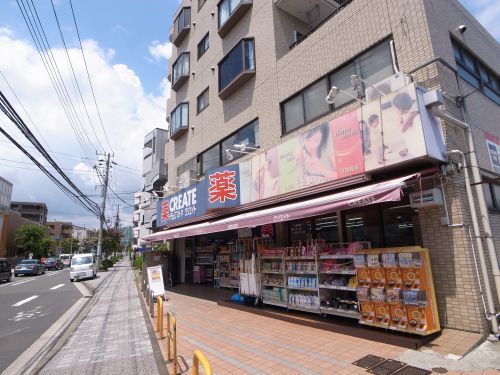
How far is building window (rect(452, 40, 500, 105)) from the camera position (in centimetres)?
873

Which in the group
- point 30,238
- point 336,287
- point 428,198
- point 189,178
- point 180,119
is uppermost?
point 180,119

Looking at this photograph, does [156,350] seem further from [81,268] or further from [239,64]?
[81,268]

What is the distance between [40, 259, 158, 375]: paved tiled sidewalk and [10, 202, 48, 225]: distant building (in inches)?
4002

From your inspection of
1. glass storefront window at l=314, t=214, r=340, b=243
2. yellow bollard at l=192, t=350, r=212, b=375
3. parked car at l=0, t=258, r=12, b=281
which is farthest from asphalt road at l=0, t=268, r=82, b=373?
parked car at l=0, t=258, r=12, b=281

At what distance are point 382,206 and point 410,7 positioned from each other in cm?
495

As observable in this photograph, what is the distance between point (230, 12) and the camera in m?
15.7

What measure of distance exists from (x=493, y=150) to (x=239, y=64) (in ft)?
32.9

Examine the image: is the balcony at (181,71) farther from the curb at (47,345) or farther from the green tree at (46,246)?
the green tree at (46,246)

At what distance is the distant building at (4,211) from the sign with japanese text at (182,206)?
41.3 metres

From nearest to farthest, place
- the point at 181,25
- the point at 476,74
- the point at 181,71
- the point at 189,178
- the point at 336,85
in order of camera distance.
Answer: the point at 476,74 → the point at 336,85 → the point at 189,178 → the point at 181,71 → the point at 181,25

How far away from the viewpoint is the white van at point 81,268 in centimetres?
2683

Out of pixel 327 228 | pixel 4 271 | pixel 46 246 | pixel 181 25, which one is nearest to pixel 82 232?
pixel 46 246

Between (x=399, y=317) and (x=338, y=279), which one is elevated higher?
(x=338, y=279)

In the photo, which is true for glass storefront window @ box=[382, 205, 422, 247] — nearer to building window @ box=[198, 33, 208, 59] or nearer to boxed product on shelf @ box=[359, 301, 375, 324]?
boxed product on shelf @ box=[359, 301, 375, 324]
